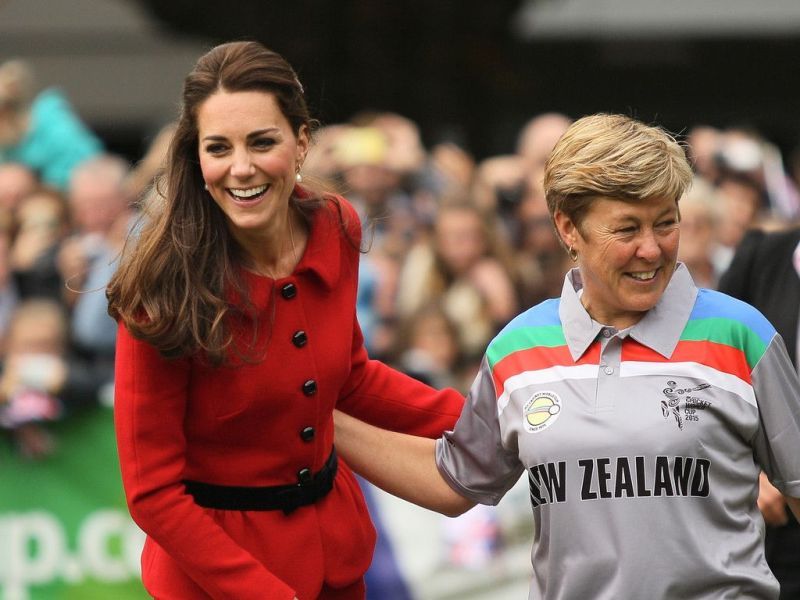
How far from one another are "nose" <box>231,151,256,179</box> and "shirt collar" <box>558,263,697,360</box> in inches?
30.9

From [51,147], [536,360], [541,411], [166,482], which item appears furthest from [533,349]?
[51,147]

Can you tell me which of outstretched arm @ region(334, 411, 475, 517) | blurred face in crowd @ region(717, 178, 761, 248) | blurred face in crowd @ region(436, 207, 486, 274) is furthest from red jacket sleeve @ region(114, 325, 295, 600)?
blurred face in crowd @ region(717, 178, 761, 248)

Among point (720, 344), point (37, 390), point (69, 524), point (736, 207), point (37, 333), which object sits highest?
point (720, 344)

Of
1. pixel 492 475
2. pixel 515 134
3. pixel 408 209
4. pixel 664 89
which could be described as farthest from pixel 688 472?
pixel 664 89

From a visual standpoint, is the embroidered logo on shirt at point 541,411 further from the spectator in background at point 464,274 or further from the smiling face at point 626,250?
the spectator in background at point 464,274

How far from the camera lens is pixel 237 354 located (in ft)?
11.9

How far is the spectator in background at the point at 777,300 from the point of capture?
4426mm

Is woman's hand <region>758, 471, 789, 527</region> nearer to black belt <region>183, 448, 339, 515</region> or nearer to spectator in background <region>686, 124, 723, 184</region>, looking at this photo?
black belt <region>183, 448, 339, 515</region>

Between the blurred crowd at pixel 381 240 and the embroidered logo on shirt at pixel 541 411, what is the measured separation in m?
2.92

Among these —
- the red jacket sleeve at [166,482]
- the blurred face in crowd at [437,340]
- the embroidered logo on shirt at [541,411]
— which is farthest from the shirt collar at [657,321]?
the blurred face in crowd at [437,340]

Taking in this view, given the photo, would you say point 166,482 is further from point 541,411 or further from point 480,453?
point 541,411

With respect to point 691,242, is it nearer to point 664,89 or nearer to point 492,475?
point 492,475

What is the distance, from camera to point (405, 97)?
13844 millimetres

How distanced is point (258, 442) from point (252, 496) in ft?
0.43
